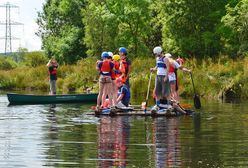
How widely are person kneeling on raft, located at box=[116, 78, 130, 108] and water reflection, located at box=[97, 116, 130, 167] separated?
136 centimetres

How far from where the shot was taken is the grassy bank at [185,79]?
33.3 m

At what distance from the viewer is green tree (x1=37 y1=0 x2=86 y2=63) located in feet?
218

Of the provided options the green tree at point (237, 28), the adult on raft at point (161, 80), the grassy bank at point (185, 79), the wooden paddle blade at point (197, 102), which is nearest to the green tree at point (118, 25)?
the grassy bank at point (185, 79)

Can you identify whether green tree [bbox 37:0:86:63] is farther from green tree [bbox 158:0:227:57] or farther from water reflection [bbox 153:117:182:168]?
water reflection [bbox 153:117:182:168]

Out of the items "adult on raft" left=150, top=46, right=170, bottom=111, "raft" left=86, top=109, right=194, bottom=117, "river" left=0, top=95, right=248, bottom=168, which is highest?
"adult on raft" left=150, top=46, right=170, bottom=111

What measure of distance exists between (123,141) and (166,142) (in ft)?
3.00

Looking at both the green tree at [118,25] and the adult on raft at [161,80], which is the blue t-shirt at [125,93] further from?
the green tree at [118,25]

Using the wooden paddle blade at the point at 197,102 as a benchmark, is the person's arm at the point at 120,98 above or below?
above

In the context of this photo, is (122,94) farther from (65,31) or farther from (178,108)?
(65,31)

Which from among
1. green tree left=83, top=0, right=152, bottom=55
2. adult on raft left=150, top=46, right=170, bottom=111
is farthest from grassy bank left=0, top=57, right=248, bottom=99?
adult on raft left=150, top=46, right=170, bottom=111

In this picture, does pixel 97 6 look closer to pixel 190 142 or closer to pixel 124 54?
pixel 124 54

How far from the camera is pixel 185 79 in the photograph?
3544cm

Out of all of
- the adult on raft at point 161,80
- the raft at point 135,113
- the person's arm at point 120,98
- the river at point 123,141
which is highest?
the adult on raft at point 161,80

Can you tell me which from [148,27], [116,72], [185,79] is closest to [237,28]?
[185,79]
